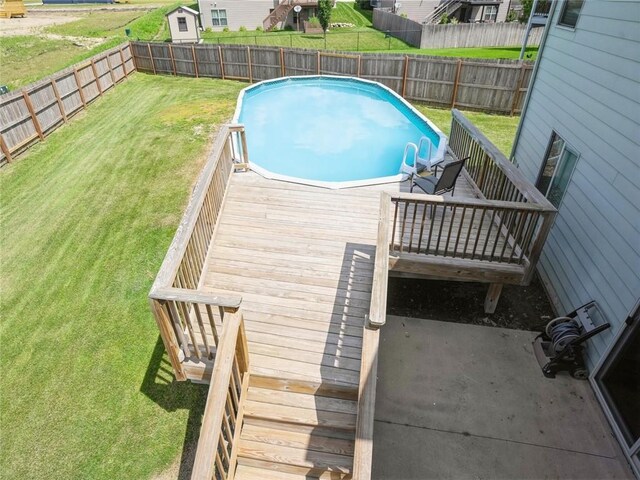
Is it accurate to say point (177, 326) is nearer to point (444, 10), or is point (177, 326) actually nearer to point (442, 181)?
point (442, 181)

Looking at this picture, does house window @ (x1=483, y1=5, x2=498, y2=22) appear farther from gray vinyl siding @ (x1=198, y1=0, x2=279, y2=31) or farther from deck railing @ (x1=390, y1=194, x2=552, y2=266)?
deck railing @ (x1=390, y1=194, x2=552, y2=266)

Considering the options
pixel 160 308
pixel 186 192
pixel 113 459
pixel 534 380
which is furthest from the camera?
pixel 186 192

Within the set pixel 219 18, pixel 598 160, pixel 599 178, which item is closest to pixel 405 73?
pixel 598 160

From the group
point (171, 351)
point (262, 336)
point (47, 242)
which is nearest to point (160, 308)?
point (171, 351)

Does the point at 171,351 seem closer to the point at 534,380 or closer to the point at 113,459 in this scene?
the point at 113,459

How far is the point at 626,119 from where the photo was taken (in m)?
4.31

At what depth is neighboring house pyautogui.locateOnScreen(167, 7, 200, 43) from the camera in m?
22.3

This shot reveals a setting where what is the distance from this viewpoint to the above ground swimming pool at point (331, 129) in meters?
11.2

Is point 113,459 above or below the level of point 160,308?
below

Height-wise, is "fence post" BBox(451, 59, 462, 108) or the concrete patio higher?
"fence post" BBox(451, 59, 462, 108)

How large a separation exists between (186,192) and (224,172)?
7.99 feet

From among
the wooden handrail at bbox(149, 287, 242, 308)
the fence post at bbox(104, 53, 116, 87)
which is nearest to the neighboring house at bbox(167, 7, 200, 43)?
the fence post at bbox(104, 53, 116, 87)

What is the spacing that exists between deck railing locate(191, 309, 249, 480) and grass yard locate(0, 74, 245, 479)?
890mm

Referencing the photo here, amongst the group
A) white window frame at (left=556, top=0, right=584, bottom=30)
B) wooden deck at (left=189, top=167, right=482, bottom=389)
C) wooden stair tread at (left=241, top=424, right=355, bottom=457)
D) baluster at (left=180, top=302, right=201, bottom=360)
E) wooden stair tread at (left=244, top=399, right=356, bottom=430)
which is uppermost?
white window frame at (left=556, top=0, right=584, bottom=30)
